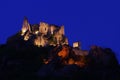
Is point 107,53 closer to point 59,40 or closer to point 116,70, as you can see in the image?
point 116,70

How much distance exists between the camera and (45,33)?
109875mm

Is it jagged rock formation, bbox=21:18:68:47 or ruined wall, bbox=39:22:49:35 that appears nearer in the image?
jagged rock formation, bbox=21:18:68:47

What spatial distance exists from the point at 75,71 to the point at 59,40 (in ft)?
106

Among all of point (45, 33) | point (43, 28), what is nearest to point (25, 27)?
point (43, 28)

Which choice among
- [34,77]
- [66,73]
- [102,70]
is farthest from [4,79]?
[102,70]

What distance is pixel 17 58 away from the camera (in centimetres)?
8950

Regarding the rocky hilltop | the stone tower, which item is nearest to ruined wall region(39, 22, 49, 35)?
the stone tower

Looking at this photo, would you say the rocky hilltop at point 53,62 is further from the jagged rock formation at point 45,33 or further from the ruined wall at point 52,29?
the ruined wall at point 52,29

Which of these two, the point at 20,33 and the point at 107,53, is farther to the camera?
the point at 20,33

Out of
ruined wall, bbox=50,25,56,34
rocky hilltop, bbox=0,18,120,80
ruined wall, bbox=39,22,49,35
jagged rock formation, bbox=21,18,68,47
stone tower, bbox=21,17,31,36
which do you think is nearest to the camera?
rocky hilltop, bbox=0,18,120,80

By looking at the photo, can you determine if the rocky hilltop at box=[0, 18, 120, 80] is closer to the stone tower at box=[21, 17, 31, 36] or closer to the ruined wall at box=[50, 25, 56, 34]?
the ruined wall at box=[50, 25, 56, 34]

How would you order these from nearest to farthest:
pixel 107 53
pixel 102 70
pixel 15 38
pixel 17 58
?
pixel 102 70, pixel 107 53, pixel 17 58, pixel 15 38

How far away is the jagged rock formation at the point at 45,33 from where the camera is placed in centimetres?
10544

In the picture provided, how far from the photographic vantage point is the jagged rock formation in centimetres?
10544
